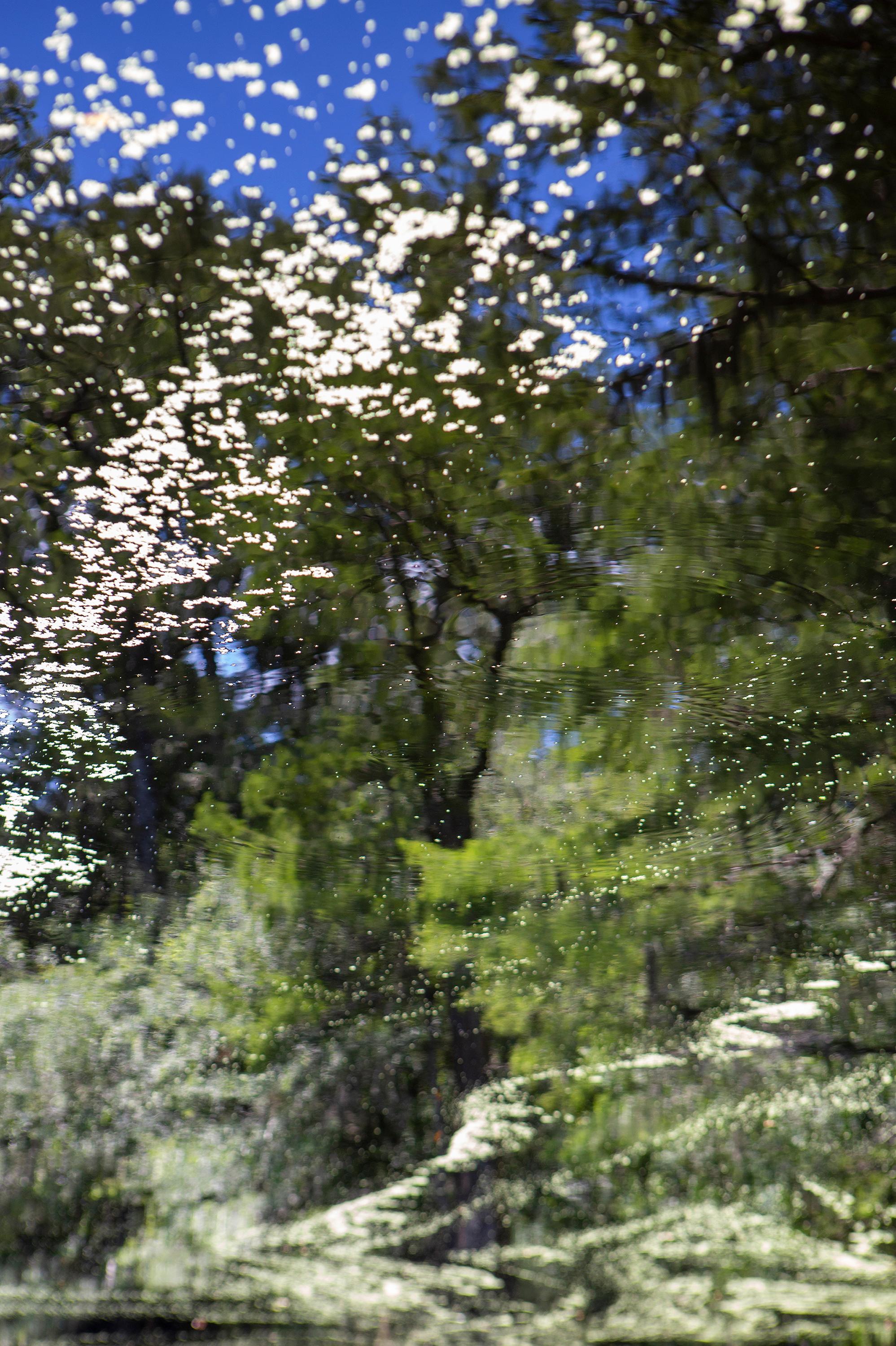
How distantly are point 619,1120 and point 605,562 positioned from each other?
2.89 metres

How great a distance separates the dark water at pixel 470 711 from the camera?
5.66 feet

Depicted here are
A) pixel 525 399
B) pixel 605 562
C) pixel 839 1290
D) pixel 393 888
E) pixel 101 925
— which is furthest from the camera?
pixel 101 925

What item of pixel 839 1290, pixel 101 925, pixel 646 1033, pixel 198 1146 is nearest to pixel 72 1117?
pixel 198 1146

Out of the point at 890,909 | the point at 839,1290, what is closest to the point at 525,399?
the point at 890,909

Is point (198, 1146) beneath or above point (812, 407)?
beneath

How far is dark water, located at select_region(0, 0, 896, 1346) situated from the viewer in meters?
1.72

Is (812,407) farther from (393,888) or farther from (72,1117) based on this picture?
(72,1117)

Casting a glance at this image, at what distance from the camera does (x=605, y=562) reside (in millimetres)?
2600

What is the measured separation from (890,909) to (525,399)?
9.99 ft

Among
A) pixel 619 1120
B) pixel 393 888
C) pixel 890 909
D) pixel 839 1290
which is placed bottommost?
pixel 839 1290

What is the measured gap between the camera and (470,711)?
3205 millimetres

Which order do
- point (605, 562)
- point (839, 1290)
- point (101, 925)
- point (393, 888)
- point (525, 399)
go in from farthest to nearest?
point (101, 925) → point (393, 888) → point (839, 1290) → point (605, 562) → point (525, 399)

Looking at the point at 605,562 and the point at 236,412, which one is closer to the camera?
the point at 236,412

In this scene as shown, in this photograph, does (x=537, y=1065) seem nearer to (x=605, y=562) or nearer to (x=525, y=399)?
(x=605, y=562)
